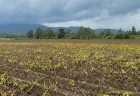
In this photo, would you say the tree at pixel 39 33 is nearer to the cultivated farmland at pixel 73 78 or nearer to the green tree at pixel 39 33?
the green tree at pixel 39 33

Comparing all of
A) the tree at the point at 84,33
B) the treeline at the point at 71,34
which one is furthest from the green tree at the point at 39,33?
the tree at the point at 84,33

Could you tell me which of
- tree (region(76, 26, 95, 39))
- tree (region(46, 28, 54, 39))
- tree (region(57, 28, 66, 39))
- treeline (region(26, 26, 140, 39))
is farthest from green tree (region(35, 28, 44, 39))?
tree (region(76, 26, 95, 39))

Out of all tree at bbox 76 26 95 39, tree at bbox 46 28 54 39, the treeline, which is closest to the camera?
tree at bbox 76 26 95 39

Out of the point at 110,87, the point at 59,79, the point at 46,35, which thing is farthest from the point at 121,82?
the point at 46,35

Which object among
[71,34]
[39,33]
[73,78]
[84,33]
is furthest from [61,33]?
[73,78]

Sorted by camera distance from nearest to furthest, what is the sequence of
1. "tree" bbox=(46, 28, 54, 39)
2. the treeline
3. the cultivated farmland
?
1. the cultivated farmland
2. the treeline
3. "tree" bbox=(46, 28, 54, 39)

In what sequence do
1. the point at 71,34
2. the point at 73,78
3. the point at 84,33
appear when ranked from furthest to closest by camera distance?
the point at 71,34 → the point at 84,33 → the point at 73,78

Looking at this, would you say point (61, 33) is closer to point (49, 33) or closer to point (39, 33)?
point (49, 33)

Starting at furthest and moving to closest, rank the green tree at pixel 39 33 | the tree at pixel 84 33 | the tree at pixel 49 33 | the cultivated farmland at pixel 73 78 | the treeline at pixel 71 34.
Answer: the green tree at pixel 39 33
the tree at pixel 49 33
the treeline at pixel 71 34
the tree at pixel 84 33
the cultivated farmland at pixel 73 78

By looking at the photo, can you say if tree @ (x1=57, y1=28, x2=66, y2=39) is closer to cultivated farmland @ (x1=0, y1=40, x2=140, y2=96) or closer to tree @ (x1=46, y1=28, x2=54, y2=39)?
Answer: tree @ (x1=46, y1=28, x2=54, y2=39)

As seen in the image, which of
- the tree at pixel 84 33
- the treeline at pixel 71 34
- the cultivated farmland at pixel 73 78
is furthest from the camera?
the treeline at pixel 71 34

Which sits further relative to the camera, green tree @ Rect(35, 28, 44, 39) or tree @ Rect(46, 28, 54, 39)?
green tree @ Rect(35, 28, 44, 39)

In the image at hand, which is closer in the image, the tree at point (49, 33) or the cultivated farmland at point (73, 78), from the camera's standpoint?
the cultivated farmland at point (73, 78)

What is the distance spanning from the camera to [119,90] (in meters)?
9.18
